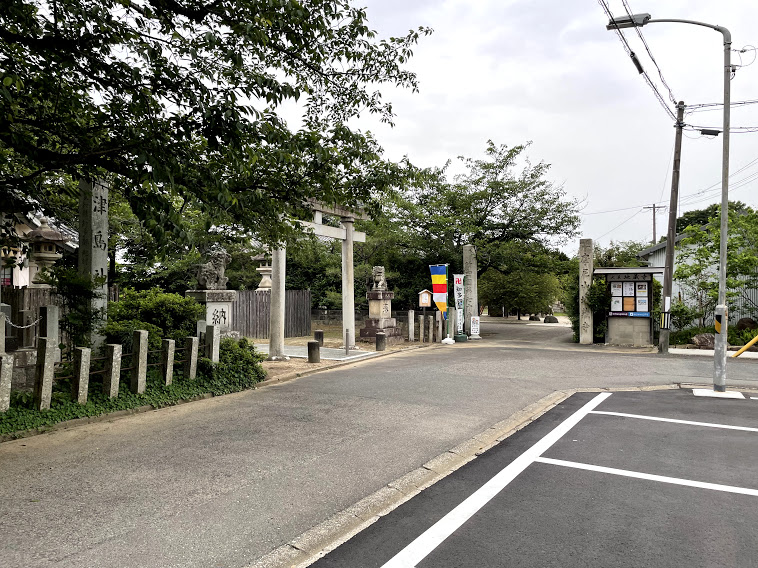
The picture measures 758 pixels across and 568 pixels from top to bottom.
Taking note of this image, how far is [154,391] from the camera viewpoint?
767cm

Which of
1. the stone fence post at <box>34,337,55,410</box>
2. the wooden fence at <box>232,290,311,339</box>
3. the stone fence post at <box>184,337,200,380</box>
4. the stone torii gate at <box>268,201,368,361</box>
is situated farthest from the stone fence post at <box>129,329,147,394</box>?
the wooden fence at <box>232,290,311,339</box>

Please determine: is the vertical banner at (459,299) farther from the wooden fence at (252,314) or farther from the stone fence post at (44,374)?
Result: the stone fence post at (44,374)

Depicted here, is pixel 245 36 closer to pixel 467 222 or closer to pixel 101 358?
pixel 101 358

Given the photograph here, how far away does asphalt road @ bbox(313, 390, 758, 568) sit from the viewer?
328cm

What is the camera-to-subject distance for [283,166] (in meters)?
7.38

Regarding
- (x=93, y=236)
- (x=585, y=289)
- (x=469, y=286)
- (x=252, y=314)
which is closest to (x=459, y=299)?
(x=469, y=286)

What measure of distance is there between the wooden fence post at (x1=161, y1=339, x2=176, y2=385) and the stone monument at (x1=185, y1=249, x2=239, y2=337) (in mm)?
3531

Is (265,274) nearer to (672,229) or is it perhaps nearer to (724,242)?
(672,229)

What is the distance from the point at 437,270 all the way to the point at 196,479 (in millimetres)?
16151

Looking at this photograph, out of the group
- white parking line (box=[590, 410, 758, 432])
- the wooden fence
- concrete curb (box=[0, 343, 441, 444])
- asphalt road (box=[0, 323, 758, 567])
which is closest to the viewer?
asphalt road (box=[0, 323, 758, 567])

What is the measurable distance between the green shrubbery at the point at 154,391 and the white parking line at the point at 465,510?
497cm

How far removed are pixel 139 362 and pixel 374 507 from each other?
16.3 feet

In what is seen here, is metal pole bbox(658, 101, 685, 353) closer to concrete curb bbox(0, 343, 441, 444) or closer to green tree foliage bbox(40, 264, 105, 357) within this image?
concrete curb bbox(0, 343, 441, 444)

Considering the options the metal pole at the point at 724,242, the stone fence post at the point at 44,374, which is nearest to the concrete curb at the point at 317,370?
the stone fence post at the point at 44,374
